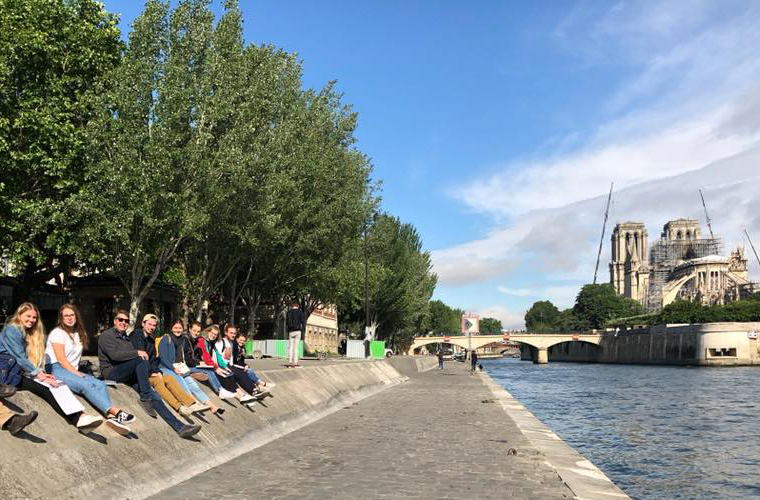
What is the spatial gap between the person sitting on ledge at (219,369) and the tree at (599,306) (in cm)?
17629

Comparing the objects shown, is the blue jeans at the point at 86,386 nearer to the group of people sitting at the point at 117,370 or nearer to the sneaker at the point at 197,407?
the group of people sitting at the point at 117,370

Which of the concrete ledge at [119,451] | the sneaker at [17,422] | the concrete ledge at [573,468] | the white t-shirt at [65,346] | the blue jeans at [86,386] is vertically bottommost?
the concrete ledge at [573,468]

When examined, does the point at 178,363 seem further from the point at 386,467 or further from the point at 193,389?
the point at 386,467

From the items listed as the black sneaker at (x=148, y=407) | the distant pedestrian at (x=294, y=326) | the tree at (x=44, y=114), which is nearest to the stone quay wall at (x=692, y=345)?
the distant pedestrian at (x=294, y=326)

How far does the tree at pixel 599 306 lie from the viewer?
18238 cm

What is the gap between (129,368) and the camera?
1019 centimetres

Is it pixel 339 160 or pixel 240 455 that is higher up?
pixel 339 160

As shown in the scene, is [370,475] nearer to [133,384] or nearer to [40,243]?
[133,384]

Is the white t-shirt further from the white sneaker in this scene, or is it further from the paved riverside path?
the white sneaker

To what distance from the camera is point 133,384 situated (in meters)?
10.5

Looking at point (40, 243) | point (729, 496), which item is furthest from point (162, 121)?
point (729, 496)

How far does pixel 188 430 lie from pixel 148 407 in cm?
65

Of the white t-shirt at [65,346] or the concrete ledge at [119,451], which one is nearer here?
the concrete ledge at [119,451]

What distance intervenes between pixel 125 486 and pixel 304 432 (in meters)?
6.87
